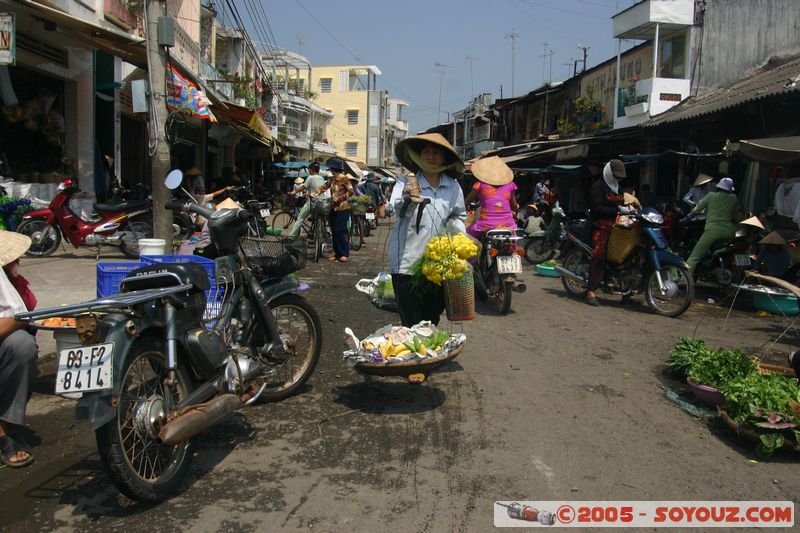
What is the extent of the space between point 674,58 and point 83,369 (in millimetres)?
21003

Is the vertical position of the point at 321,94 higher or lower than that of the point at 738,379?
higher

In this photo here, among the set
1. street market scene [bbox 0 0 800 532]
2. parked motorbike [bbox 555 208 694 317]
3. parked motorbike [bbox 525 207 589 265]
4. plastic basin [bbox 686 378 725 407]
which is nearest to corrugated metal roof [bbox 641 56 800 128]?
street market scene [bbox 0 0 800 532]

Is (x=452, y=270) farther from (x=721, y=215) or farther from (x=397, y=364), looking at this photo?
(x=721, y=215)

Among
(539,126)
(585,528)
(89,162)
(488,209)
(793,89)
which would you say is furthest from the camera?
(539,126)

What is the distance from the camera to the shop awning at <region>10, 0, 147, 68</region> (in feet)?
29.4

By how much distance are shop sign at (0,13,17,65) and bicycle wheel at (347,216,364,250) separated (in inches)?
301

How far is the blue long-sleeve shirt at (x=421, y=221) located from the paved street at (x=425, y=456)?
3.50 feet

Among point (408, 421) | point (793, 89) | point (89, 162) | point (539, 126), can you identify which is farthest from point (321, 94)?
point (408, 421)

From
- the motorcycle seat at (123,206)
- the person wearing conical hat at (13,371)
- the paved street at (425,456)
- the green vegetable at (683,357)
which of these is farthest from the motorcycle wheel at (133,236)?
the green vegetable at (683,357)

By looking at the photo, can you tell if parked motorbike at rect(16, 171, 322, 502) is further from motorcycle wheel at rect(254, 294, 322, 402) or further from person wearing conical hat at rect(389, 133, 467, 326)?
person wearing conical hat at rect(389, 133, 467, 326)

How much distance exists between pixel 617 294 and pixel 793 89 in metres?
4.60

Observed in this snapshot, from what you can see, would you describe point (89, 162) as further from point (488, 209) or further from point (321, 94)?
point (321, 94)

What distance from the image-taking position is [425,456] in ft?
12.0

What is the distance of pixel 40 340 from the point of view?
5.76m
